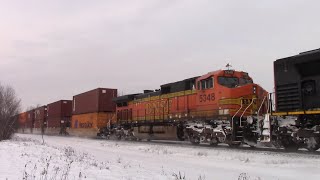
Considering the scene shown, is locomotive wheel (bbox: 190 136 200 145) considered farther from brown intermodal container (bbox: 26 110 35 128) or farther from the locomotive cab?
brown intermodal container (bbox: 26 110 35 128)

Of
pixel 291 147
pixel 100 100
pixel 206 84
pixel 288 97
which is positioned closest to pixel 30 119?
pixel 100 100

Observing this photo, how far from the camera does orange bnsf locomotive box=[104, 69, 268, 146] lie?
17984 millimetres

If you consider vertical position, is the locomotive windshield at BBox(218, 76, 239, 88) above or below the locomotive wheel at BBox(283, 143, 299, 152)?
above

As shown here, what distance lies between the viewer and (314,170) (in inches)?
391

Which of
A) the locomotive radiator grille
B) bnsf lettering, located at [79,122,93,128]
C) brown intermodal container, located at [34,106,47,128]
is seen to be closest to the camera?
the locomotive radiator grille

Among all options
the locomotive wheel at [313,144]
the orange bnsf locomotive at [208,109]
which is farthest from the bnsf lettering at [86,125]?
the locomotive wheel at [313,144]

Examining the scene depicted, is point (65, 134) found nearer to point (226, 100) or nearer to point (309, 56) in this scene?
point (226, 100)

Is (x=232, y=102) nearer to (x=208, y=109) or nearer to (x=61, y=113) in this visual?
(x=208, y=109)

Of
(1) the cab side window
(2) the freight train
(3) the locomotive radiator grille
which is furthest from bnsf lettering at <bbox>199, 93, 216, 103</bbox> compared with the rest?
(3) the locomotive radiator grille

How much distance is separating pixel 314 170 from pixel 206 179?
327cm

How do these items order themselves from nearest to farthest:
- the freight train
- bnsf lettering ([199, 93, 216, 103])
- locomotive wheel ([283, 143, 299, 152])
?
the freight train < locomotive wheel ([283, 143, 299, 152]) < bnsf lettering ([199, 93, 216, 103])

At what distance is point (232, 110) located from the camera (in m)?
18.5

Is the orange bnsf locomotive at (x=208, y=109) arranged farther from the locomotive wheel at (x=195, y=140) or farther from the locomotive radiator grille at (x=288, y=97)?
the locomotive radiator grille at (x=288, y=97)

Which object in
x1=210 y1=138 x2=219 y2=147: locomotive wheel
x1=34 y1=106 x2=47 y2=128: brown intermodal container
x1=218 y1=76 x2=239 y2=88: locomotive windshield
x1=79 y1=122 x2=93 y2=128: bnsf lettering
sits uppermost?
x1=218 y1=76 x2=239 y2=88: locomotive windshield
